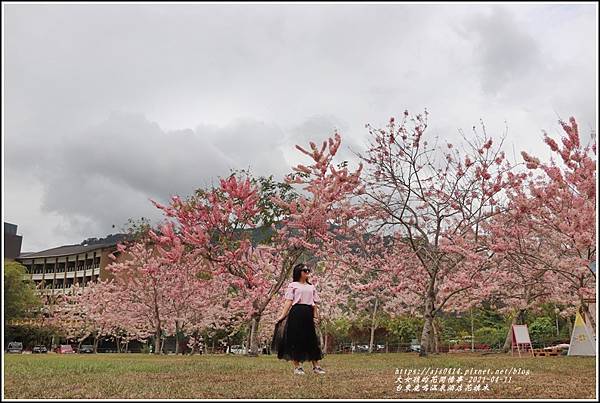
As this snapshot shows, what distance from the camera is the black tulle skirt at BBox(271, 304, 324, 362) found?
6.78m

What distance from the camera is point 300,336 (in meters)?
6.79

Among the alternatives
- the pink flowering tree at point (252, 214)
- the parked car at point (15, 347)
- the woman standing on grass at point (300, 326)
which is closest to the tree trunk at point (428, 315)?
the pink flowering tree at point (252, 214)

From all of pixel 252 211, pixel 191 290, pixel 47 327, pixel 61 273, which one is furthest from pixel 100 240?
pixel 252 211

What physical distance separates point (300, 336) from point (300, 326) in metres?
0.12

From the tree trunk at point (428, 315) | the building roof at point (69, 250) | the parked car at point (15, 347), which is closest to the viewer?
the tree trunk at point (428, 315)

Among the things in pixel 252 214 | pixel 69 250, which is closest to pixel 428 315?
pixel 252 214

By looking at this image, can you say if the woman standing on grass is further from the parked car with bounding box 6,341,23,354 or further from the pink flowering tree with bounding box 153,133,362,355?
the parked car with bounding box 6,341,23,354

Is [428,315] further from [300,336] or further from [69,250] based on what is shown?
[69,250]

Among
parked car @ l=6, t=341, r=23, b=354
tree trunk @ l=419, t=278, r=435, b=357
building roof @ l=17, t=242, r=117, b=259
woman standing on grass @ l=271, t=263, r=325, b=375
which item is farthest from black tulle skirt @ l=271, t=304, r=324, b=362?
building roof @ l=17, t=242, r=117, b=259

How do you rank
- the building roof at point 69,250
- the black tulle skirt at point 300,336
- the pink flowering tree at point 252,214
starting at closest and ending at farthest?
the black tulle skirt at point 300,336 → the pink flowering tree at point 252,214 → the building roof at point 69,250

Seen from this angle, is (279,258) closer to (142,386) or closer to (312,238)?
(312,238)

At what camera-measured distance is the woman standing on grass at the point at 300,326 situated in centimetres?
679

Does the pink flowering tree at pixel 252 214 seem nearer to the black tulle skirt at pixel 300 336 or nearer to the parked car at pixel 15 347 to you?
the black tulle skirt at pixel 300 336

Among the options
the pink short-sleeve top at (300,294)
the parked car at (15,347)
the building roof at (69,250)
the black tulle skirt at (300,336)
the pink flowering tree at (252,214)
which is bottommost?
the parked car at (15,347)
